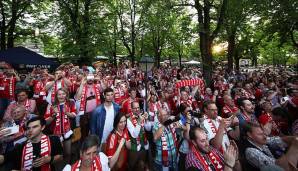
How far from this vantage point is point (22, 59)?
1291 cm

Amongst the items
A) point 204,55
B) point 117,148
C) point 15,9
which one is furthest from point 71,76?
point 15,9

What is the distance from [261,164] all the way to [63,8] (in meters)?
22.7

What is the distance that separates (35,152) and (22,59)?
10.5 meters

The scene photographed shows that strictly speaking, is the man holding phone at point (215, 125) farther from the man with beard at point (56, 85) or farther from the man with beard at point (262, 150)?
the man with beard at point (56, 85)

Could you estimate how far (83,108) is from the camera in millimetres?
6945

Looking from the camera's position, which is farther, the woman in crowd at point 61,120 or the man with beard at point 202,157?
the woman in crowd at point 61,120

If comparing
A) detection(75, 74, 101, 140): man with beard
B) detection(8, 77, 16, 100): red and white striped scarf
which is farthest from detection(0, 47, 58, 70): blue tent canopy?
detection(75, 74, 101, 140): man with beard

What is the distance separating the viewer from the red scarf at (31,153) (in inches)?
141

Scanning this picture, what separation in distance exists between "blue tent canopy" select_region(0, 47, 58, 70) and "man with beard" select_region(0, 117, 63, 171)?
9.98m

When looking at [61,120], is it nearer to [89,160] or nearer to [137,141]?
[137,141]

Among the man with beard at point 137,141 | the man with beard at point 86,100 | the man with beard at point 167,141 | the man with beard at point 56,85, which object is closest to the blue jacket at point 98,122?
the man with beard at point 137,141

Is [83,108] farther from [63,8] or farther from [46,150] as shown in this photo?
[63,8]

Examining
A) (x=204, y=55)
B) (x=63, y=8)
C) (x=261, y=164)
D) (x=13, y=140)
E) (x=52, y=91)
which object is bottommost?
(x=261, y=164)

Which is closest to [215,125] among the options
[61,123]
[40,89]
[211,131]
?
[211,131]
